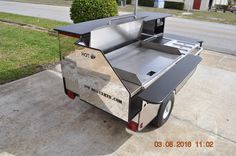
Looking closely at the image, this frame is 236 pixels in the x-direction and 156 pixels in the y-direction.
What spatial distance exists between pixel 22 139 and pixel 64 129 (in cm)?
68

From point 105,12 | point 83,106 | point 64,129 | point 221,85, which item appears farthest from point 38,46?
point 221,85

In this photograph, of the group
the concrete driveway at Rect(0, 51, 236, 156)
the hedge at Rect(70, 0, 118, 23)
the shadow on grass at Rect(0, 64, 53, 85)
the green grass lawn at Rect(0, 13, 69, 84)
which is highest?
the hedge at Rect(70, 0, 118, 23)

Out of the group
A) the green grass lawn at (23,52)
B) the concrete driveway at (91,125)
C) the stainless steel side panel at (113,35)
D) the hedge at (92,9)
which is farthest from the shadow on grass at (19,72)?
the hedge at (92,9)

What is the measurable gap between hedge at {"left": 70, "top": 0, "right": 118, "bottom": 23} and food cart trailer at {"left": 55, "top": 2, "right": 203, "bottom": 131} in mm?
3666

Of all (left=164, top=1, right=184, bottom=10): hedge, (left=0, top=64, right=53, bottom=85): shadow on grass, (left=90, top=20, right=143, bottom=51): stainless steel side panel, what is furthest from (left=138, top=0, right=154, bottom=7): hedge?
(left=0, top=64, right=53, bottom=85): shadow on grass

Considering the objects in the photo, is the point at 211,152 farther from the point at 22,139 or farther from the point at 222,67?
the point at 222,67

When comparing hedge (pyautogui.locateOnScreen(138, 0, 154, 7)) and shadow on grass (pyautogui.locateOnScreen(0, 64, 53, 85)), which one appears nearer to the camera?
shadow on grass (pyautogui.locateOnScreen(0, 64, 53, 85))

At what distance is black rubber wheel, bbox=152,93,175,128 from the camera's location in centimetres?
353

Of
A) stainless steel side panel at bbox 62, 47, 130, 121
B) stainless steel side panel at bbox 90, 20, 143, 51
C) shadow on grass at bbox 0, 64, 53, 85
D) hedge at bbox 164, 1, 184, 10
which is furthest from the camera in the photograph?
hedge at bbox 164, 1, 184, 10

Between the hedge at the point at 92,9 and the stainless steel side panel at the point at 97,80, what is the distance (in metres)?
5.33

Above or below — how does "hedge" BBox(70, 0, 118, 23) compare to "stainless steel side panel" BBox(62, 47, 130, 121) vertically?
above

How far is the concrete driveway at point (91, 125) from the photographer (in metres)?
3.32

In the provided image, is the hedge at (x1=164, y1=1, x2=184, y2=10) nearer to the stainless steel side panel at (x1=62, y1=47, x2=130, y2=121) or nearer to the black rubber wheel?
the black rubber wheel

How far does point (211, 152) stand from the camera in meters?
3.34
